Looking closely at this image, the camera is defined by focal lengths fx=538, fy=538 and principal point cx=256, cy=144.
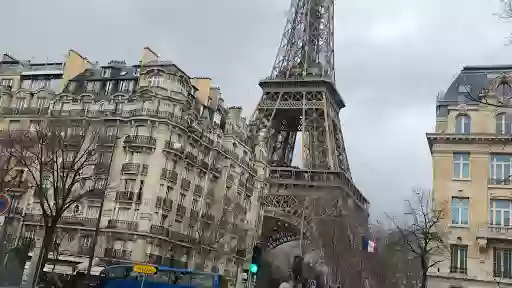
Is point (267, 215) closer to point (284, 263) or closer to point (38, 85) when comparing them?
point (284, 263)

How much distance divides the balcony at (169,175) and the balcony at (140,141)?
232 cm

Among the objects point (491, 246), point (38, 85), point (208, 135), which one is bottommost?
point (491, 246)

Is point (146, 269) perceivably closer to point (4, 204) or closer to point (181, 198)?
point (4, 204)

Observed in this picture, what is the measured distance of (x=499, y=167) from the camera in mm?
35000

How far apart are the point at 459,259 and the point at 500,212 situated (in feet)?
13.0

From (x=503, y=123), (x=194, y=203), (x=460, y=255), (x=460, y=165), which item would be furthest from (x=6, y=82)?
(x=503, y=123)

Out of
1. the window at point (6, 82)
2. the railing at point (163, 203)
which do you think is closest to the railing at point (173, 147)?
the railing at point (163, 203)

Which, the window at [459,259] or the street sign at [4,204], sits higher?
the window at [459,259]

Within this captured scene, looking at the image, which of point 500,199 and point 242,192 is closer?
point 500,199

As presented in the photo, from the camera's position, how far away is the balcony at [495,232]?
32888 millimetres

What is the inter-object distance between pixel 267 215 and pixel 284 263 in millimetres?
9416

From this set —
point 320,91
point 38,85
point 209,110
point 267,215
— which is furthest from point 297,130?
point 38,85

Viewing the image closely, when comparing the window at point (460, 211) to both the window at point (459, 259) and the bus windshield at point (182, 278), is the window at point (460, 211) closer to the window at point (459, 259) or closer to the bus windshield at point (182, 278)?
the window at point (459, 259)

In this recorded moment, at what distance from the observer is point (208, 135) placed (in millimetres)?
52250
